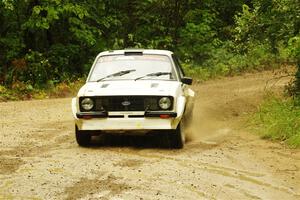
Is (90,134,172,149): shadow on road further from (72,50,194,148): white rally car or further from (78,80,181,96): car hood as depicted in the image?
(78,80,181,96): car hood

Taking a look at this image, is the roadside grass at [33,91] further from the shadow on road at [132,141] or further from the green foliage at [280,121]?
the shadow on road at [132,141]

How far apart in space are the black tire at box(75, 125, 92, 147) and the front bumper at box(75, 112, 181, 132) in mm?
441

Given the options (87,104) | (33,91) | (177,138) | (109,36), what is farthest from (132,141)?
(109,36)

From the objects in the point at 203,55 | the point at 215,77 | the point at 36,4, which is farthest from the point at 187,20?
the point at 36,4

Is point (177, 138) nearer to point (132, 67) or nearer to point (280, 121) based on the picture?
point (132, 67)

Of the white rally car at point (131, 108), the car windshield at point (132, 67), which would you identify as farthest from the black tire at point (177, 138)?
the car windshield at point (132, 67)

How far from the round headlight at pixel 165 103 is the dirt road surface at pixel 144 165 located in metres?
0.71

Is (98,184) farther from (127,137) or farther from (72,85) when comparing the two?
(72,85)

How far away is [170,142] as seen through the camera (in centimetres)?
1052

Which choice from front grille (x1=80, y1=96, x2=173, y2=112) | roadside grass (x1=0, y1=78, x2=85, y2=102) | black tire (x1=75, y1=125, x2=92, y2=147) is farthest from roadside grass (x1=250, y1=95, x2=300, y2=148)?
roadside grass (x1=0, y1=78, x2=85, y2=102)

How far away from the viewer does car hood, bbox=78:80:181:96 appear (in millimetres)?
10219

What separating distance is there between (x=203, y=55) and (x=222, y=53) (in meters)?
0.81

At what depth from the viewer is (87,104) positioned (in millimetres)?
10312

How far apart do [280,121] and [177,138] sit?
104 inches
